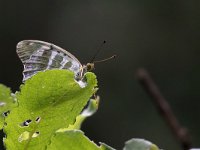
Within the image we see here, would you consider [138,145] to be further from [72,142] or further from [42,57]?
[42,57]

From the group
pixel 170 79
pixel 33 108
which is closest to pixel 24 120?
pixel 33 108

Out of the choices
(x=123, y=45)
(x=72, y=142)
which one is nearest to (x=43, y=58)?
(x=72, y=142)

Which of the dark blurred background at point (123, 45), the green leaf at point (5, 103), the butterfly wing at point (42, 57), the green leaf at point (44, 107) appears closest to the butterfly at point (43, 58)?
the butterfly wing at point (42, 57)

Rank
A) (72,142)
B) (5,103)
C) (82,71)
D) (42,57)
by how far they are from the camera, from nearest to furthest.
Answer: (72,142), (5,103), (82,71), (42,57)

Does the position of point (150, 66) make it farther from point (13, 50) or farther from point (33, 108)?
point (33, 108)

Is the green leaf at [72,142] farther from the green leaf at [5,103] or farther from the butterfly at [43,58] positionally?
the butterfly at [43,58]

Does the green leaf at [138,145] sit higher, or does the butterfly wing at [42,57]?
the butterfly wing at [42,57]

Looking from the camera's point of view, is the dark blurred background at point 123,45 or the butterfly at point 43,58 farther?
the dark blurred background at point 123,45

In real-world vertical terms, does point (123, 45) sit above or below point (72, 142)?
below
